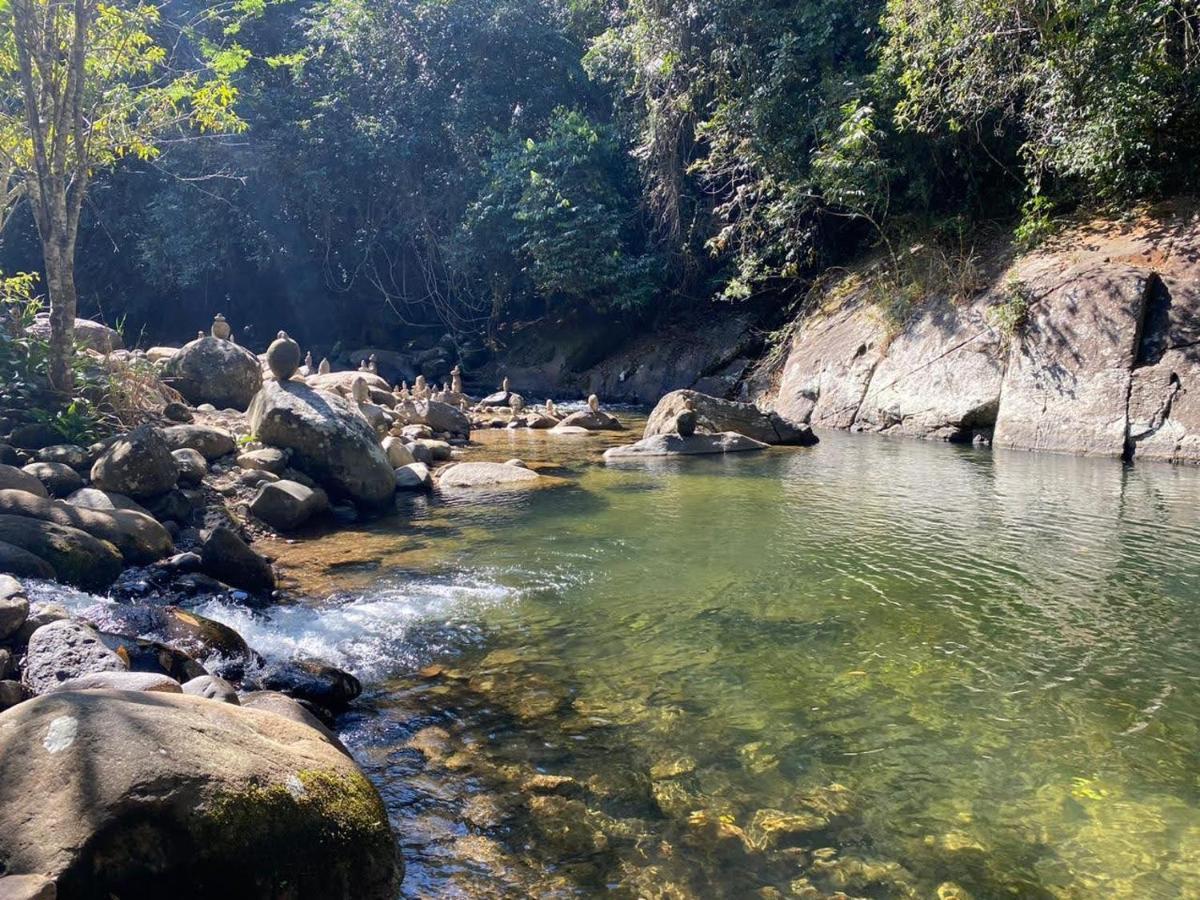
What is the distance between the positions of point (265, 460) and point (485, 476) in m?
2.94

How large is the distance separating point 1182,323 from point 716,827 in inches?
431

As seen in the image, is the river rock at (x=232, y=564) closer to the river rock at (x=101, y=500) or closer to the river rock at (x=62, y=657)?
the river rock at (x=101, y=500)

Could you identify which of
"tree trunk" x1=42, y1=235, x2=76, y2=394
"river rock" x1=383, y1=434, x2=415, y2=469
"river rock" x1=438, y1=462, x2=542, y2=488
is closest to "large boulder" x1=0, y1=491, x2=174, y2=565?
"tree trunk" x1=42, y1=235, x2=76, y2=394

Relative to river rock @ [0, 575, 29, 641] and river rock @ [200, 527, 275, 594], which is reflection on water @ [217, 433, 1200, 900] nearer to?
river rock @ [200, 527, 275, 594]

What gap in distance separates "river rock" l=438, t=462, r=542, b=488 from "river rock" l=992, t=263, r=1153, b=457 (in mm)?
7009

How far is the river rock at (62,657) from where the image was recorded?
3.76 metres

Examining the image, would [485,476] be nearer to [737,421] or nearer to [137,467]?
[137,467]

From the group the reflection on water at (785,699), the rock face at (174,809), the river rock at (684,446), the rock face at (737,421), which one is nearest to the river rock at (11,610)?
the reflection on water at (785,699)

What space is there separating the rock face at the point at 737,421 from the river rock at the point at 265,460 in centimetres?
622

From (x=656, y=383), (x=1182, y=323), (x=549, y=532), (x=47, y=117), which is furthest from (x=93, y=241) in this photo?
(x=1182, y=323)

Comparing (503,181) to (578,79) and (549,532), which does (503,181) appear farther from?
(549,532)

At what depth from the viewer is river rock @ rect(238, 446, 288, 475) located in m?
8.89

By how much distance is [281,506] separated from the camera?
8188mm

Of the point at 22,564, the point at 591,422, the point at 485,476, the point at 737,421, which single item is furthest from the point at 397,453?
the point at 591,422
